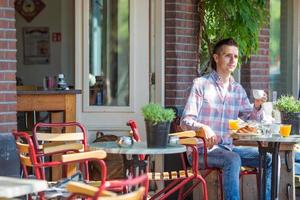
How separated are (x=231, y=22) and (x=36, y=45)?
422cm

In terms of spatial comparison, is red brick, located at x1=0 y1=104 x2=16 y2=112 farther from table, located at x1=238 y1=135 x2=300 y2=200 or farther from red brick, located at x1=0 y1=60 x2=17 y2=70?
table, located at x1=238 y1=135 x2=300 y2=200

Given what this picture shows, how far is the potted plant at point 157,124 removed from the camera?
460 centimetres

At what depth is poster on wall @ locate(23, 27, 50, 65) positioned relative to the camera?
1062 centimetres

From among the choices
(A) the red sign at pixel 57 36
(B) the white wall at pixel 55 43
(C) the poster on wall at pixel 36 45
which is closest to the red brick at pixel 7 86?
(B) the white wall at pixel 55 43

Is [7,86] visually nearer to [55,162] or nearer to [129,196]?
[55,162]

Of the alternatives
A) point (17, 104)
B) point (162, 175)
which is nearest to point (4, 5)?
point (17, 104)

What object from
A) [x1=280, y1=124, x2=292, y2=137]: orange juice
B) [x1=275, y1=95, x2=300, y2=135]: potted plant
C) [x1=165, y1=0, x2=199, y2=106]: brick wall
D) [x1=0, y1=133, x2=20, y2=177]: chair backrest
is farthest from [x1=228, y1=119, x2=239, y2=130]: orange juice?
[x1=165, y1=0, x2=199, y2=106]: brick wall

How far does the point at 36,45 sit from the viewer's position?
10.6 m

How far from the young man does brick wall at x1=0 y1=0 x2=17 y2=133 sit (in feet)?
Answer: 4.42

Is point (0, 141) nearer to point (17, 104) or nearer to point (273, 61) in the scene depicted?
point (17, 104)

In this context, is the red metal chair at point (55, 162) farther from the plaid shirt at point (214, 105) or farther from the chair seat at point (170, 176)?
the plaid shirt at point (214, 105)

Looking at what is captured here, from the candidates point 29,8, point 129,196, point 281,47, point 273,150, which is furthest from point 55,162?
point 29,8

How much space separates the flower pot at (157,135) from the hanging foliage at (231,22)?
9.19ft

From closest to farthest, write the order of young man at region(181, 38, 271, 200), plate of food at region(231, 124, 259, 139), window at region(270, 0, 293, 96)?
1. plate of food at region(231, 124, 259, 139)
2. young man at region(181, 38, 271, 200)
3. window at region(270, 0, 293, 96)
